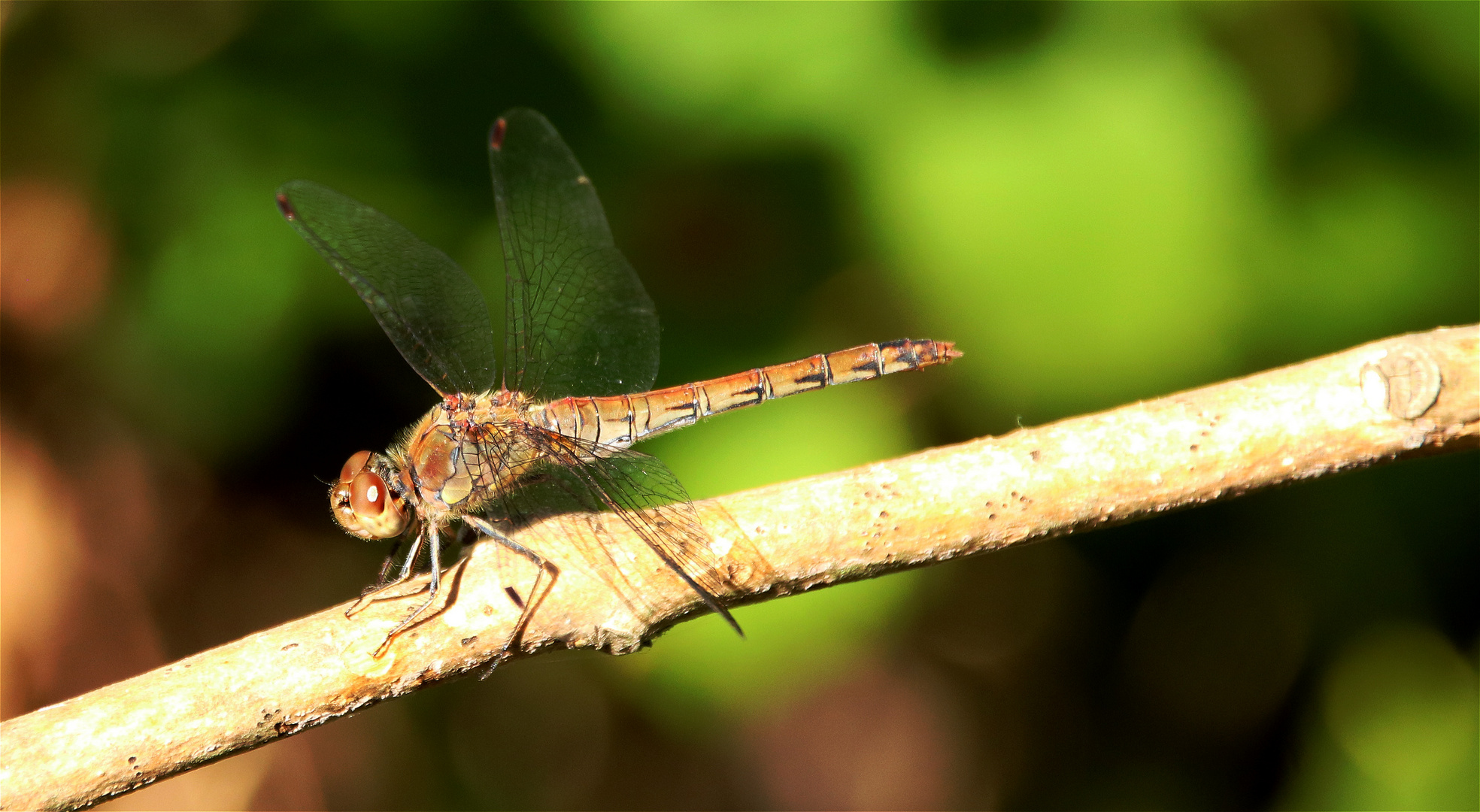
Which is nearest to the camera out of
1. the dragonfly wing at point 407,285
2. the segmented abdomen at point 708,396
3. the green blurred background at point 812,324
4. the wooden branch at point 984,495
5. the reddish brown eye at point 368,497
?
the wooden branch at point 984,495

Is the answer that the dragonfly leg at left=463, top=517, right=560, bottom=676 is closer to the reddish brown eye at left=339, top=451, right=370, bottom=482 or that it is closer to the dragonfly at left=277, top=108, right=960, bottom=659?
the dragonfly at left=277, top=108, right=960, bottom=659

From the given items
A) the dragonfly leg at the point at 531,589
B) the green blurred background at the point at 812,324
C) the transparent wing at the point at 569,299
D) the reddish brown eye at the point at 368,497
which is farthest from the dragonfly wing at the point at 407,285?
the dragonfly leg at the point at 531,589

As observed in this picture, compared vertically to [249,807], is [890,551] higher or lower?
higher

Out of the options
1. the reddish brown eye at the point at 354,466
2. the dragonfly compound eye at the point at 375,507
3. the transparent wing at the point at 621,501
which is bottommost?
the dragonfly compound eye at the point at 375,507

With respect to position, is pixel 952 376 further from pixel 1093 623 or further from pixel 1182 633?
pixel 1182 633

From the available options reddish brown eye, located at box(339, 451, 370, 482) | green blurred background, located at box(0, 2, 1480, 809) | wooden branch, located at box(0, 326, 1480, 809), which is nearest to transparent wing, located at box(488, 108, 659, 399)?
A: green blurred background, located at box(0, 2, 1480, 809)

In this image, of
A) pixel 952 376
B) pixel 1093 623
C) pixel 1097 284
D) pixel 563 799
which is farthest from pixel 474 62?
pixel 1093 623

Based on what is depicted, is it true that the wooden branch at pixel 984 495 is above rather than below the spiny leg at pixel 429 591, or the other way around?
above

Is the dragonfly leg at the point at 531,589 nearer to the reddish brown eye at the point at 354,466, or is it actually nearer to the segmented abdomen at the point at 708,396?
the reddish brown eye at the point at 354,466
